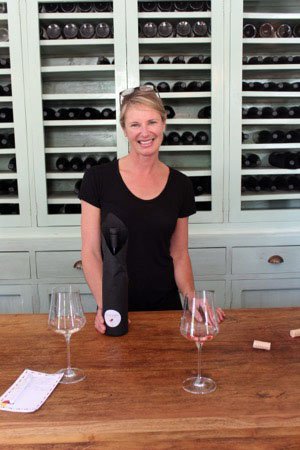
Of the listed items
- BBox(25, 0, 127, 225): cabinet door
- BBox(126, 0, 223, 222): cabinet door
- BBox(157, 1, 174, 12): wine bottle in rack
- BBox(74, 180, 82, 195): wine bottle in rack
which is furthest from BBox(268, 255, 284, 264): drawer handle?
BBox(157, 1, 174, 12): wine bottle in rack

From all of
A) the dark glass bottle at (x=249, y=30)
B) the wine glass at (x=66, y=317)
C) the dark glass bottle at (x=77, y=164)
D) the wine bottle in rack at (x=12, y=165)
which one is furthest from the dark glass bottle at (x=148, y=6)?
the wine glass at (x=66, y=317)

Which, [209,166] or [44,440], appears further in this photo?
[209,166]

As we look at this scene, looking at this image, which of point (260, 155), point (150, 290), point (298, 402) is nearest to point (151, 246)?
point (150, 290)

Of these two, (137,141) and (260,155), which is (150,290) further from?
(260,155)

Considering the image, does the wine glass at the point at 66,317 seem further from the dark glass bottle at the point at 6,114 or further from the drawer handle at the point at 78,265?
the dark glass bottle at the point at 6,114

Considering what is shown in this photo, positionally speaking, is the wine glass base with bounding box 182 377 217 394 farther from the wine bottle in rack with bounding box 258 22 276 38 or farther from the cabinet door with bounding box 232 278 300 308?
the wine bottle in rack with bounding box 258 22 276 38

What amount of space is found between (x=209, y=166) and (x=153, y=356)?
193cm

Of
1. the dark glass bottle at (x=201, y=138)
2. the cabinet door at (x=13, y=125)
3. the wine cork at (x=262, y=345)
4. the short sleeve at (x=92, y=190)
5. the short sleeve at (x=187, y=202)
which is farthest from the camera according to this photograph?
the dark glass bottle at (x=201, y=138)

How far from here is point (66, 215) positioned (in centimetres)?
283

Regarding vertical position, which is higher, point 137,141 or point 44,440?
point 137,141

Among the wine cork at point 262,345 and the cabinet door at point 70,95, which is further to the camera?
the cabinet door at point 70,95

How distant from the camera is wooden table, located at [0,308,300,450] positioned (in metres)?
0.94

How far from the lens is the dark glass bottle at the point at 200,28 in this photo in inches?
107

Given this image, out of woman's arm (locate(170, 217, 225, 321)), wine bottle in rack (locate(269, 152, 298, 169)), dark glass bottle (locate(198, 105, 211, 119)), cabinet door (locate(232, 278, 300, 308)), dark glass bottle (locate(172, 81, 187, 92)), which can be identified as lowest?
cabinet door (locate(232, 278, 300, 308))
